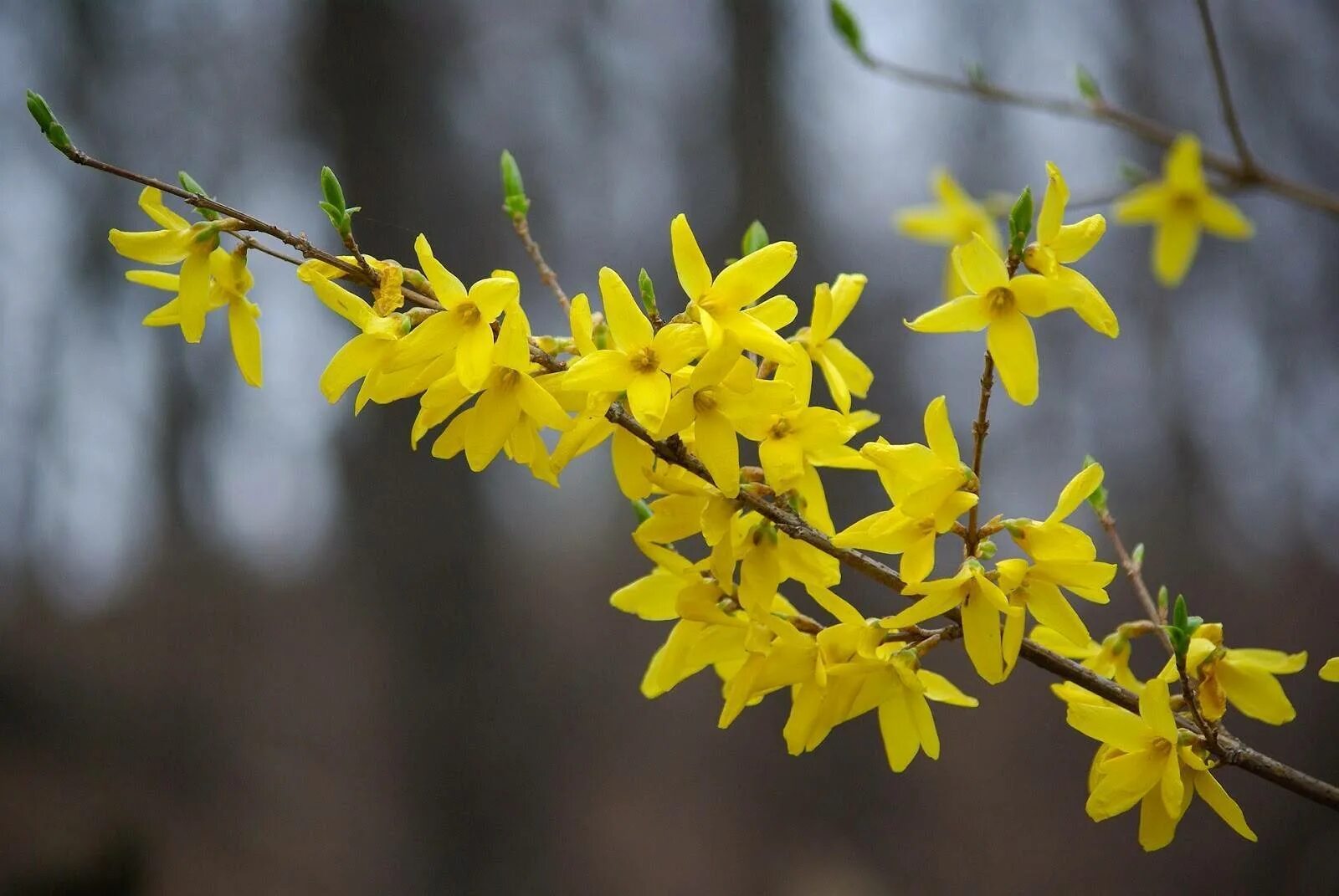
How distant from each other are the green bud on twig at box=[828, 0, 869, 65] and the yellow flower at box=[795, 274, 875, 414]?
0.26m

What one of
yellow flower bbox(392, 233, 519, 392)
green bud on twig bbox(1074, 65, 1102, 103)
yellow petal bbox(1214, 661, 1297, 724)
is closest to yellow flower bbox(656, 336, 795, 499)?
yellow flower bbox(392, 233, 519, 392)

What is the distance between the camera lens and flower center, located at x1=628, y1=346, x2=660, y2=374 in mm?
506

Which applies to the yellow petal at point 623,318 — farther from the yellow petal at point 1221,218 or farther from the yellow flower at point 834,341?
the yellow petal at point 1221,218

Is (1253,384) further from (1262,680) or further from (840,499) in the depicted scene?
(1262,680)

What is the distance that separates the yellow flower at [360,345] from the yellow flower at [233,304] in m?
0.09

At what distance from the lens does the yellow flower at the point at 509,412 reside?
1.63 ft

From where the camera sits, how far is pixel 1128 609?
123 inches

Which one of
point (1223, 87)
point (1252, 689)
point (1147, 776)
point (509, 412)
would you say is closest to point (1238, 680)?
point (1252, 689)

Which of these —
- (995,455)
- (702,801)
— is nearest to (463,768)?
(702,801)

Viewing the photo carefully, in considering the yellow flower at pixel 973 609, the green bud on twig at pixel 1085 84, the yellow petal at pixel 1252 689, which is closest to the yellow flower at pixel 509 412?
the yellow flower at pixel 973 609

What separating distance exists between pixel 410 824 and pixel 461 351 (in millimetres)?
2617

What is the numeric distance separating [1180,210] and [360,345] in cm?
53

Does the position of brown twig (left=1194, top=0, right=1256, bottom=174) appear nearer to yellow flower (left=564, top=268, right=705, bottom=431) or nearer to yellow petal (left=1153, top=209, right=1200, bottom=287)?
yellow petal (left=1153, top=209, right=1200, bottom=287)

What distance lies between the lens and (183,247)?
1.86ft
